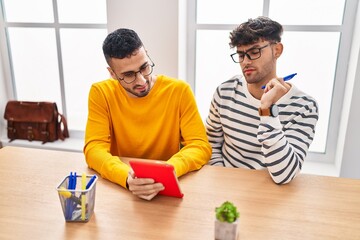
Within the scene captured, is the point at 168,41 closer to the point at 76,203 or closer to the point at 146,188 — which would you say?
the point at 146,188

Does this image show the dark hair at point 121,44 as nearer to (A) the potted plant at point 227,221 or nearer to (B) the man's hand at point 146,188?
(B) the man's hand at point 146,188

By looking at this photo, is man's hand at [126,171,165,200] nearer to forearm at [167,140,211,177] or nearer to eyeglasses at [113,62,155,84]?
forearm at [167,140,211,177]

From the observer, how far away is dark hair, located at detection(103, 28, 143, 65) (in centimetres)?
128

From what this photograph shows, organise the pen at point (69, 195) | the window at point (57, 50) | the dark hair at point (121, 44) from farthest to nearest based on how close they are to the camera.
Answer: the window at point (57, 50) < the dark hair at point (121, 44) < the pen at point (69, 195)

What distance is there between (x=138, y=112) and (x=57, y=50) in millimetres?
1381

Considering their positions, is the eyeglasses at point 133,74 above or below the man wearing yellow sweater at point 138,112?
above

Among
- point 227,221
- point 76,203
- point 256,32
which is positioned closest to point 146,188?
point 76,203

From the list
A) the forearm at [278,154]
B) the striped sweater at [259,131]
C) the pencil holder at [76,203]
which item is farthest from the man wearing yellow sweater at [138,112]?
the pencil holder at [76,203]

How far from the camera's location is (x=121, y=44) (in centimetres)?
128

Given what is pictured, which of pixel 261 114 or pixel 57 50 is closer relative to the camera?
pixel 261 114

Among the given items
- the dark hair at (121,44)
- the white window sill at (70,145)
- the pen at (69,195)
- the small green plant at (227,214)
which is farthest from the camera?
the white window sill at (70,145)

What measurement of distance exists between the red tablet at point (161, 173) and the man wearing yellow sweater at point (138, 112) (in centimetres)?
27

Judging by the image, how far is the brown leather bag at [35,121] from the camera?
243cm

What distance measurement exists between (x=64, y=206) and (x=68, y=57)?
1816 mm
